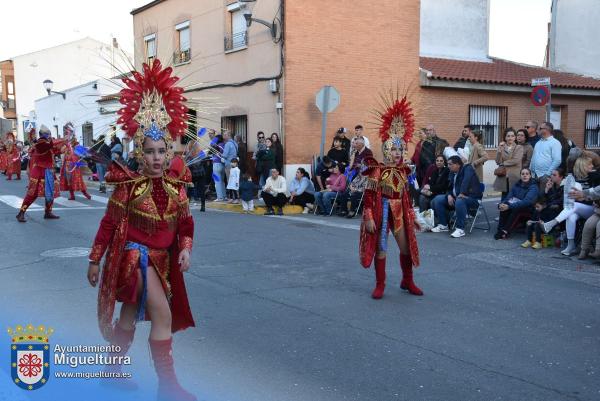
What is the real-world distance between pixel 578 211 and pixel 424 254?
2.36 m

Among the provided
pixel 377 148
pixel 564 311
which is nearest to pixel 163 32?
pixel 377 148

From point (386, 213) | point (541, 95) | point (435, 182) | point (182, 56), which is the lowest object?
point (386, 213)

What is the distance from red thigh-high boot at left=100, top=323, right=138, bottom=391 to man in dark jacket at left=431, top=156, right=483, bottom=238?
25.6 ft

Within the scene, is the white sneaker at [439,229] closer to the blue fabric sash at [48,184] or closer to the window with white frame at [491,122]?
the blue fabric sash at [48,184]

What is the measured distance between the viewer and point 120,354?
4172mm

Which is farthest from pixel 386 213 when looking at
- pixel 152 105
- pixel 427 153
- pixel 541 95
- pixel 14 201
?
pixel 14 201

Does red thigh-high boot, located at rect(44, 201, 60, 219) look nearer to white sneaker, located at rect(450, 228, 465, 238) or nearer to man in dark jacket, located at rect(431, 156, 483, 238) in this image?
man in dark jacket, located at rect(431, 156, 483, 238)

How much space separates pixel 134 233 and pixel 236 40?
16711 mm

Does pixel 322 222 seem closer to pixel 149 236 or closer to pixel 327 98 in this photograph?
pixel 327 98

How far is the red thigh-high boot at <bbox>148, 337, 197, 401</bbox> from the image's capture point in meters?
3.84

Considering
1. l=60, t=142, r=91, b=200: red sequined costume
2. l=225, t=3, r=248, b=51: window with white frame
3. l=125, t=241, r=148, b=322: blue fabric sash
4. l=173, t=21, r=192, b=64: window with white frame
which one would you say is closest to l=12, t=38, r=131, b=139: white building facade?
l=173, t=21, r=192, b=64: window with white frame

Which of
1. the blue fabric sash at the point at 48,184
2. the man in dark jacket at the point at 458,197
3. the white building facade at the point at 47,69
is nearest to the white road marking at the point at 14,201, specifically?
the blue fabric sash at the point at 48,184

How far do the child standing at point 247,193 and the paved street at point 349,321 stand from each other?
4.75m

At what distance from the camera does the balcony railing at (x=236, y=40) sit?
1934 cm
